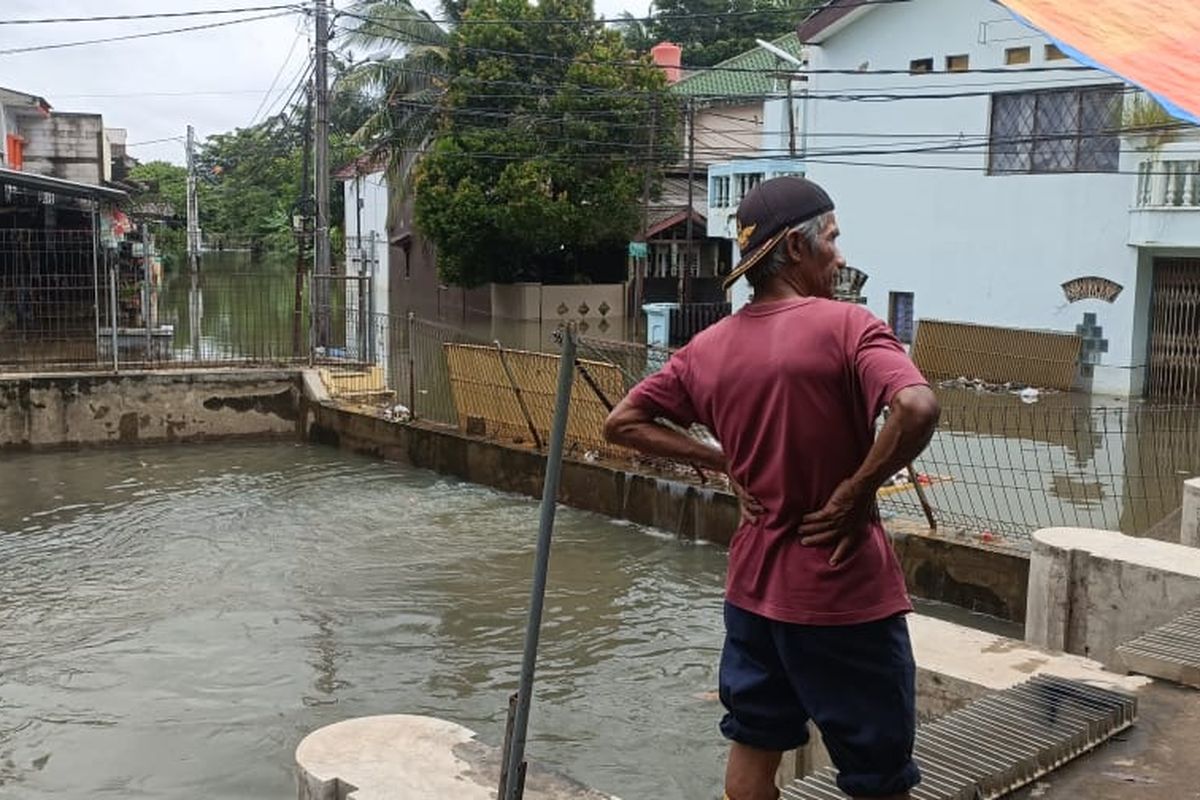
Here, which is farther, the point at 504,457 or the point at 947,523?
the point at 504,457

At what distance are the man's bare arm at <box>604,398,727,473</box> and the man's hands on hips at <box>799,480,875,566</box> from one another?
0.47m

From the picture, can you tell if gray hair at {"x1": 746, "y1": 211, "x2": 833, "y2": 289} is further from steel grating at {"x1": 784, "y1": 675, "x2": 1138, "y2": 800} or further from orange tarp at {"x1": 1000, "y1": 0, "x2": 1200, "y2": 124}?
steel grating at {"x1": 784, "y1": 675, "x2": 1138, "y2": 800}

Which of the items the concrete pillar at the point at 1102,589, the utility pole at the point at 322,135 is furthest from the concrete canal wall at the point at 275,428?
the concrete pillar at the point at 1102,589

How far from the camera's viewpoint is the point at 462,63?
29922 millimetres

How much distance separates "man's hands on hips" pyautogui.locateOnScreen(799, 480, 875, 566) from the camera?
102 inches

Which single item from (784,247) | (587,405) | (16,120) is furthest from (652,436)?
(16,120)

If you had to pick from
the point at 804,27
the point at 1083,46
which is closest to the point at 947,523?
the point at 1083,46

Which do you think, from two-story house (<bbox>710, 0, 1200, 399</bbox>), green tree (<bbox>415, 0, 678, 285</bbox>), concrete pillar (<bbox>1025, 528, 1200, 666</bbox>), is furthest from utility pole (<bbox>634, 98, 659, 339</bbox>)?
Answer: concrete pillar (<bbox>1025, 528, 1200, 666</bbox>)

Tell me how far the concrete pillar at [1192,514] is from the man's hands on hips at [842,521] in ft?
16.1

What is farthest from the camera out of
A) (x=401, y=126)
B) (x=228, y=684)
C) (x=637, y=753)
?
(x=401, y=126)

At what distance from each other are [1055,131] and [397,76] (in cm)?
1550

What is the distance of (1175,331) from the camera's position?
1897cm

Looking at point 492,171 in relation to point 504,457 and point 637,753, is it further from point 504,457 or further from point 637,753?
point 637,753

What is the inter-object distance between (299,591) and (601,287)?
2526 centimetres
